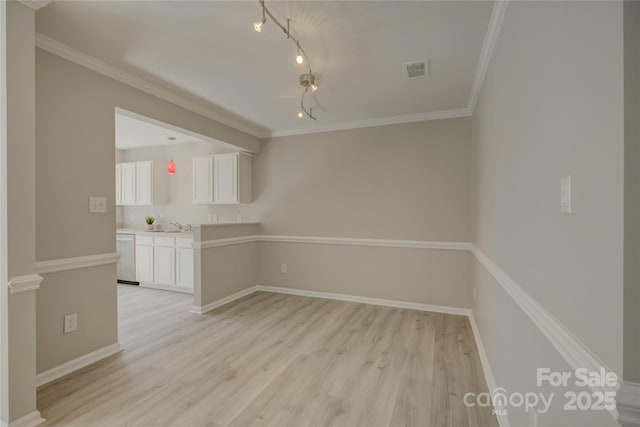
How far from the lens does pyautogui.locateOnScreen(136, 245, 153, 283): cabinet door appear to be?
4.87 m

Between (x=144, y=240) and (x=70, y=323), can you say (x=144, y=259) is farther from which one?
(x=70, y=323)

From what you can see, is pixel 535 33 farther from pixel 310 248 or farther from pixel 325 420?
pixel 310 248

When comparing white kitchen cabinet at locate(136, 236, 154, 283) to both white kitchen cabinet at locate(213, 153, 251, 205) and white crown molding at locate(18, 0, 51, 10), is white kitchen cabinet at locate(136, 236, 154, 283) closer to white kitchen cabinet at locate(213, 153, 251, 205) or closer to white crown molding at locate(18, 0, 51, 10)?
white kitchen cabinet at locate(213, 153, 251, 205)

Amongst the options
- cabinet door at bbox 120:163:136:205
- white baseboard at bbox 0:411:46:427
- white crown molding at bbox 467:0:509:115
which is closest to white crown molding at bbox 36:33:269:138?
white baseboard at bbox 0:411:46:427

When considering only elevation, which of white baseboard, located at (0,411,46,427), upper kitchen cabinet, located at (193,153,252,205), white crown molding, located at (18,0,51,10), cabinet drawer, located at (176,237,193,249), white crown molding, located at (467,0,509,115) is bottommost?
white baseboard, located at (0,411,46,427)

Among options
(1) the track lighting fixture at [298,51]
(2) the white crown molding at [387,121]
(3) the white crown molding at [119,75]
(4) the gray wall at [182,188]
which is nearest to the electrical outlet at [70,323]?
(3) the white crown molding at [119,75]

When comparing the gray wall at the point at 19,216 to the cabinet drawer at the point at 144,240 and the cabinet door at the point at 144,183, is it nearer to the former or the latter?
the cabinet drawer at the point at 144,240

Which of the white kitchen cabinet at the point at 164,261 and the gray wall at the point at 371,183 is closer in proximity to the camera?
the gray wall at the point at 371,183

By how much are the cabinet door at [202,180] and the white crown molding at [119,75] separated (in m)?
1.14

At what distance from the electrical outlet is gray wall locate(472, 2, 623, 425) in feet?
9.99

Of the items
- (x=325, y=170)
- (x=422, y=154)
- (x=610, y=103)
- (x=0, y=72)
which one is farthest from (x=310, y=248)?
(x=610, y=103)

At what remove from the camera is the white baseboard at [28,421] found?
168cm

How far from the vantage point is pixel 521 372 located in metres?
1.37

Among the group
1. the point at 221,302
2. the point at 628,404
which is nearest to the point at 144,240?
the point at 221,302
